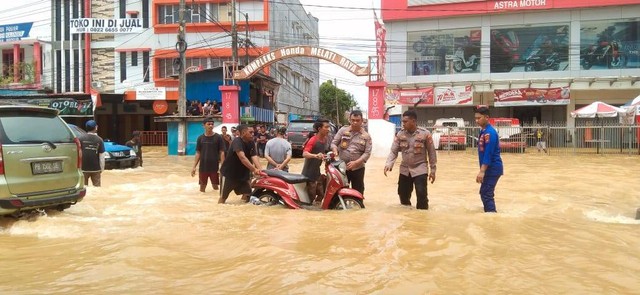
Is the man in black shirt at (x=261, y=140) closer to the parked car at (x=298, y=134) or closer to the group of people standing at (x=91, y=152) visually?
the parked car at (x=298, y=134)

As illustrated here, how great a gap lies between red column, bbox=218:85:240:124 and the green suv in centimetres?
1639

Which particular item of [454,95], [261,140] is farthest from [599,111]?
[261,140]

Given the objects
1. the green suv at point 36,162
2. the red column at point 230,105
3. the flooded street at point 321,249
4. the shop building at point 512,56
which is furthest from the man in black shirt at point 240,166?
the shop building at point 512,56

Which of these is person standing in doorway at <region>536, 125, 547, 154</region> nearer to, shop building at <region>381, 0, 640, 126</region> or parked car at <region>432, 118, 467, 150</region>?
parked car at <region>432, 118, 467, 150</region>

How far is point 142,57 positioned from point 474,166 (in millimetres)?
24421

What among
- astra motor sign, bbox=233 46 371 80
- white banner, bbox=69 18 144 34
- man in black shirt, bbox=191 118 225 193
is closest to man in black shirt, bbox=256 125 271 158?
astra motor sign, bbox=233 46 371 80

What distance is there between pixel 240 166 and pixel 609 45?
2867 centimetres

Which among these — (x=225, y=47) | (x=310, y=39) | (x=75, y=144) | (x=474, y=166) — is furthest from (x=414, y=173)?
(x=310, y=39)

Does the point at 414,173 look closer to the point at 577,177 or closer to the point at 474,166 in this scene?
the point at 577,177

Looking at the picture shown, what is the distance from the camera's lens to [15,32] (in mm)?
36062

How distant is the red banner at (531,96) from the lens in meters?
30.2

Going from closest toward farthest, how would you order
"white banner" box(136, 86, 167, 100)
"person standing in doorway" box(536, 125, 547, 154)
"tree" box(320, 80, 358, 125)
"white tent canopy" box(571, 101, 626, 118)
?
"white tent canopy" box(571, 101, 626, 118), "person standing in doorway" box(536, 125, 547, 154), "white banner" box(136, 86, 167, 100), "tree" box(320, 80, 358, 125)

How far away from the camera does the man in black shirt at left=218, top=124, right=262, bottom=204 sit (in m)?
8.55

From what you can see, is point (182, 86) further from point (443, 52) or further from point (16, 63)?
point (16, 63)
